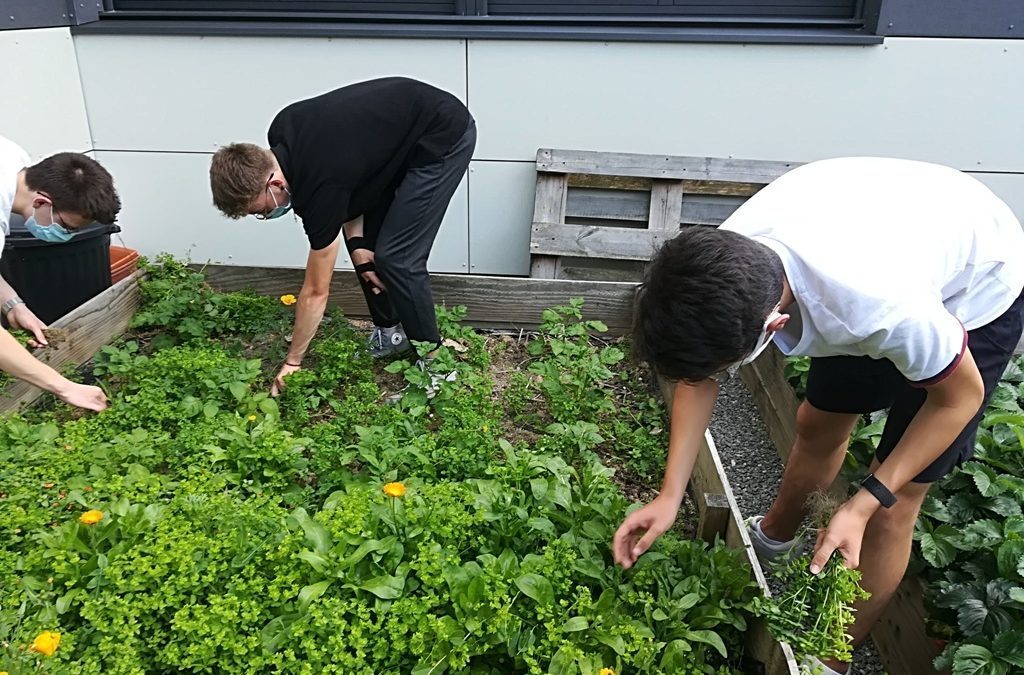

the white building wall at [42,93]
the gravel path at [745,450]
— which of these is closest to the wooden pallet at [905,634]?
the gravel path at [745,450]

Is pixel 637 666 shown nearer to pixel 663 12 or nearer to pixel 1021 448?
pixel 1021 448

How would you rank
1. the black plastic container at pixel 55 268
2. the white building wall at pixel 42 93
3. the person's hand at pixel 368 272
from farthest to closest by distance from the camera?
the white building wall at pixel 42 93, the person's hand at pixel 368 272, the black plastic container at pixel 55 268

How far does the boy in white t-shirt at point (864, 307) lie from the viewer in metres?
1.52

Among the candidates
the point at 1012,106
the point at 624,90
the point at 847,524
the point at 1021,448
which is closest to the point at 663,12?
the point at 624,90

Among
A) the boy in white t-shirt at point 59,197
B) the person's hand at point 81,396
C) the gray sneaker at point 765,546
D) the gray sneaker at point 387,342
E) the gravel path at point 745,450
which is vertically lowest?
the gravel path at point 745,450

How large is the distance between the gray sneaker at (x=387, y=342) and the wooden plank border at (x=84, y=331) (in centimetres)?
141

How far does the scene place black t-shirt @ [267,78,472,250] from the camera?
9.79 ft

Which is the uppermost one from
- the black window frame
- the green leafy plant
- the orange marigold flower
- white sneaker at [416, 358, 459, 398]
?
the black window frame

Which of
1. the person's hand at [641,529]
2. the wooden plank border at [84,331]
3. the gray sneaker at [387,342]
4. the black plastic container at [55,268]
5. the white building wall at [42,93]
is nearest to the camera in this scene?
the person's hand at [641,529]

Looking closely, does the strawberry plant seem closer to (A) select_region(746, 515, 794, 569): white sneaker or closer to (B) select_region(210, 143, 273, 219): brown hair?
(A) select_region(746, 515, 794, 569): white sneaker

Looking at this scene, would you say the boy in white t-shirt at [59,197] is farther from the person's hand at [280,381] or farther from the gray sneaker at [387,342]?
the gray sneaker at [387,342]

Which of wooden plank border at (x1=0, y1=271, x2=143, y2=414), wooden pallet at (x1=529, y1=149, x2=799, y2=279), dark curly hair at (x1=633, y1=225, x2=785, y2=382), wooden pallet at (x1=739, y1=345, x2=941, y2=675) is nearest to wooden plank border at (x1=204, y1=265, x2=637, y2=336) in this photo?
wooden pallet at (x1=529, y1=149, x2=799, y2=279)

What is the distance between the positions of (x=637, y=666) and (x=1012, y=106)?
4387 millimetres

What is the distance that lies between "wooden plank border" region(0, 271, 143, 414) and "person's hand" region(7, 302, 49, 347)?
0.05 metres
